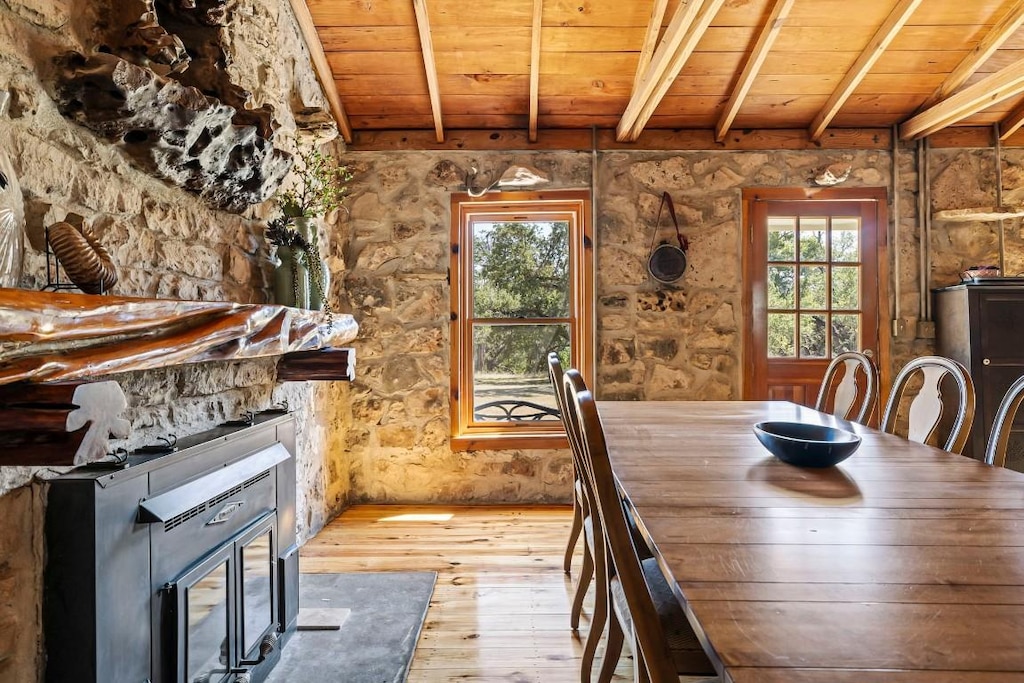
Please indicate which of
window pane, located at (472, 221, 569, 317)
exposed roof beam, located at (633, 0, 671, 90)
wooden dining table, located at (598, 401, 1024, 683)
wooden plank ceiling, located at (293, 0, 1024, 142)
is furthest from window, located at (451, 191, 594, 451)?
wooden dining table, located at (598, 401, 1024, 683)

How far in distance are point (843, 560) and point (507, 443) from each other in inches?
104

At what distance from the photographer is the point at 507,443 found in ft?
11.2

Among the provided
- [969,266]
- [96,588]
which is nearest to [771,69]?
[969,266]

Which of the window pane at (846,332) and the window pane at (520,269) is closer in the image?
the window pane at (846,332)

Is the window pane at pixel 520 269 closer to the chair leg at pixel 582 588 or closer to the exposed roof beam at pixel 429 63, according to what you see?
the exposed roof beam at pixel 429 63

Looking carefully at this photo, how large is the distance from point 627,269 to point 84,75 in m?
2.77

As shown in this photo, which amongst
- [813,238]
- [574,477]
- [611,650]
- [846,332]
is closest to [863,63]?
[813,238]

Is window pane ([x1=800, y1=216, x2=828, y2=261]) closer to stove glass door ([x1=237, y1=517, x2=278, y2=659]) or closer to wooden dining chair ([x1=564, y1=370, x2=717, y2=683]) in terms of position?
wooden dining chair ([x1=564, y1=370, x2=717, y2=683])

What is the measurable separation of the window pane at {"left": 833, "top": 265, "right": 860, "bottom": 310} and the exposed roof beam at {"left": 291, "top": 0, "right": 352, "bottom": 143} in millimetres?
3193

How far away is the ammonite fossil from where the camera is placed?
1138 millimetres

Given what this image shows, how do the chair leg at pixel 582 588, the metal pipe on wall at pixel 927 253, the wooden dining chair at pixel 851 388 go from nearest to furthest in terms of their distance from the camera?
the chair leg at pixel 582 588 → the wooden dining chair at pixel 851 388 → the metal pipe on wall at pixel 927 253

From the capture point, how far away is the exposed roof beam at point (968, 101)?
2549 mm

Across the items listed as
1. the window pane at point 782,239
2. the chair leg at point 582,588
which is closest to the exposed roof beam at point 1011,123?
the window pane at point 782,239

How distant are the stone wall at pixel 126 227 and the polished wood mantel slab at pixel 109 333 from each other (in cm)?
29
